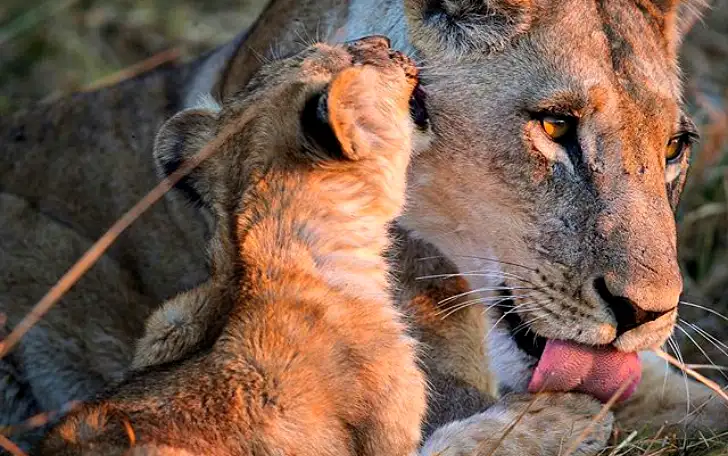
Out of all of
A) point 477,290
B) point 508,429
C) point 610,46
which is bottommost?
point 508,429

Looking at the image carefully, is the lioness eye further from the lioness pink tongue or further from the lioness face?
the lioness pink tongue

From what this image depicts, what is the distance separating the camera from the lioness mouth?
3615 millimetres

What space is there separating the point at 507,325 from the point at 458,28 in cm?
81

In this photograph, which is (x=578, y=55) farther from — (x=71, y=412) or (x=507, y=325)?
(x=71, y=412)

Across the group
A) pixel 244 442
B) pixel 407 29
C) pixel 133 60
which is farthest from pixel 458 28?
pixel 133 60

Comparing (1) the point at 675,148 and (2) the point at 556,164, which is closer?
(2) the point at 556,164

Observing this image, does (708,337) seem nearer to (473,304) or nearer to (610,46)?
(473,304)

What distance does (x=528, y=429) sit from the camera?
3.62 meters

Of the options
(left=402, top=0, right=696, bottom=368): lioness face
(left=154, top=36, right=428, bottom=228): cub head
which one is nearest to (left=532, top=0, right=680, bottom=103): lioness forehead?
(left=402, top=0, right=696, bottom=368): lioness face

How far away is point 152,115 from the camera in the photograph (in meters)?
4.93

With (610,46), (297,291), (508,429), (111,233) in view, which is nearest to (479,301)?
(508,429)

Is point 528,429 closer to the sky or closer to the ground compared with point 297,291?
closer to the ground

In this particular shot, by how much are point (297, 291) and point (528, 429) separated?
2.35 feet

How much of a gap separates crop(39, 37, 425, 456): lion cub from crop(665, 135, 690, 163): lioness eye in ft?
2.58
